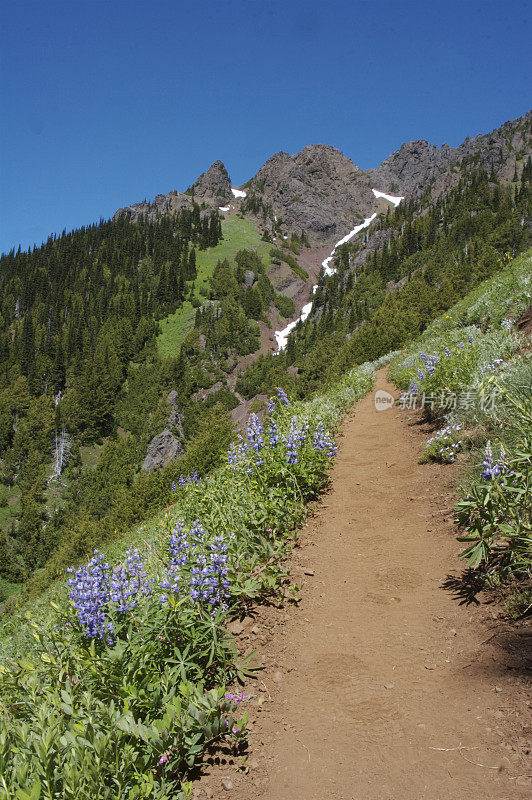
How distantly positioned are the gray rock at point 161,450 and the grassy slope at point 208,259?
3148cm

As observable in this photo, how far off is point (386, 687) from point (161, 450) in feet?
292

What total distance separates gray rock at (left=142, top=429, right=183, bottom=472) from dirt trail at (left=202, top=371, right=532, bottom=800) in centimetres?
8363

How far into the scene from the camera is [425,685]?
113 inches

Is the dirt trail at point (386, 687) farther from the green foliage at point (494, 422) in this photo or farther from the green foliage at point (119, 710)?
the green foliage at point (494, 422)

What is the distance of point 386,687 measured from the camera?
9.65ft

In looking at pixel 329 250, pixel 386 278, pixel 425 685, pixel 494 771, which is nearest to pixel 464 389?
pixel 425 685

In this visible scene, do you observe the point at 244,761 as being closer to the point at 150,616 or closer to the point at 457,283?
the point at 150,616

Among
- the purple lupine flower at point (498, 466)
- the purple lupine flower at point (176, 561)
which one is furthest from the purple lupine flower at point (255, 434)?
the purple lupine flower at point (498, 466)

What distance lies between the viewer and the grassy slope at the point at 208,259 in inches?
4771

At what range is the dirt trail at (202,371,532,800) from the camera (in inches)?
90.0

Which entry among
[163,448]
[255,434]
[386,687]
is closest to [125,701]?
[386,687]

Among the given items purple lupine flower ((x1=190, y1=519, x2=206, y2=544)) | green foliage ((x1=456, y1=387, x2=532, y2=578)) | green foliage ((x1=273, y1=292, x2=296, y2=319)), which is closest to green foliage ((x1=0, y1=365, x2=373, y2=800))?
purple lupine flower ((x1=190, y1=519, x2=206, y2=544))

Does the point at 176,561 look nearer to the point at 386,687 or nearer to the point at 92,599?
the point at 92,599

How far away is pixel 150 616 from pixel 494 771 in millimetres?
Result: 2272
